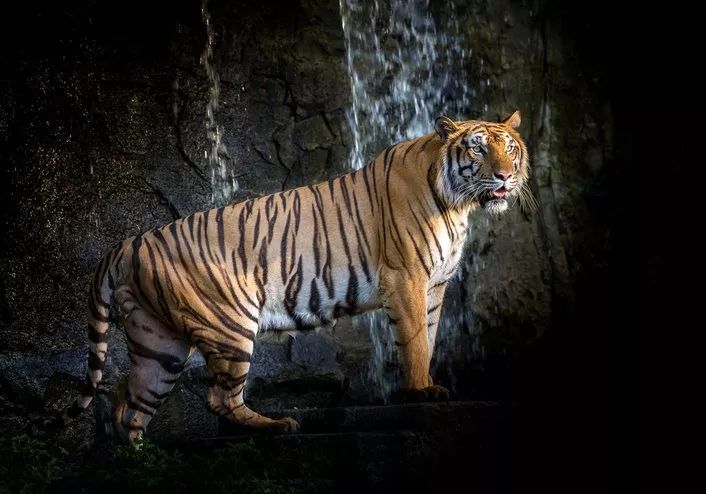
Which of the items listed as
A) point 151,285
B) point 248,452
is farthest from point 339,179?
point 248,452

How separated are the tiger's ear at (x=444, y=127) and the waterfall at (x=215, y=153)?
6.09ft

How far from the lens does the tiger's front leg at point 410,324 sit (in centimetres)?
448

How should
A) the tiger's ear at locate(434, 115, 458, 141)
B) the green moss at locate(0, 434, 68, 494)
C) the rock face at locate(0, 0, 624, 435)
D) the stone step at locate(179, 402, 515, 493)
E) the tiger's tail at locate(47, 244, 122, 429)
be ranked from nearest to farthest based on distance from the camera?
the stone step at locate(179, 402, 515, 493) → the green moss at locate(0, 434, 68, 494) → the tiger's tail at locate(47, 244, 122, 429) → the tiger's ear at locate(434, 115, 458, 141) → the rock face at locate(0, 0, 624, 435)

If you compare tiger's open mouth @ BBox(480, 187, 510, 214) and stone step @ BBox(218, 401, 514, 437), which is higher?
tiger's open mouth @ BBox(480, 187, 510, 214)

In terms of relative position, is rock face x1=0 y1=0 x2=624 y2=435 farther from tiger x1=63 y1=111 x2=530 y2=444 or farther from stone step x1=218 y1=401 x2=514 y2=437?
stone step x1=218 y1=401 x2=514 y2=437

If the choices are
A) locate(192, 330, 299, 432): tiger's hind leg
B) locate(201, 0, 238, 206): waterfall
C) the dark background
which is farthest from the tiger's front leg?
locate(201, 0, 238, 206): waterfall

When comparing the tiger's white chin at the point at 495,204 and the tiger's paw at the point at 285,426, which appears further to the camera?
the tiger's white chin at the point at 495,204

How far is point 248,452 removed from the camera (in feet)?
13.4

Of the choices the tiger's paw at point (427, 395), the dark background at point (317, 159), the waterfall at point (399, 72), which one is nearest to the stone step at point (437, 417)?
the tiger's paw at point (427, 395)

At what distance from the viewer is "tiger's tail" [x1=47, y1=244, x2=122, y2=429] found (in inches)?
181

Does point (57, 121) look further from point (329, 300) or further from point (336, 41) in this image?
point (329, 300)

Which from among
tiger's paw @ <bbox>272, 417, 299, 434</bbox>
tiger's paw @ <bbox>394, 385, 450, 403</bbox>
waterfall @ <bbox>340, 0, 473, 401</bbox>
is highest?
waterfall @ <bbox>340, 0, 473, 401</bbox>

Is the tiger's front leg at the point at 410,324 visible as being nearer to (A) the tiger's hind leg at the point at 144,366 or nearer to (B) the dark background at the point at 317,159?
(B) the dark background at the point at 317,159

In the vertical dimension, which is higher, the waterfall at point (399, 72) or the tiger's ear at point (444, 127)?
the waterfall at point (399, 72)
